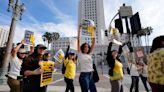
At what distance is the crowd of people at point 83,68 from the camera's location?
2567 millimetres

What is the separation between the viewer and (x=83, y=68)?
501 cm

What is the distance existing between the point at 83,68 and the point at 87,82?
0.39 metres

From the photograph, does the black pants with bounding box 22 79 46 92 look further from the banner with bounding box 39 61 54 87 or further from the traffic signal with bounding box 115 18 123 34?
the traffic signal with bounding box 115 18 123 34

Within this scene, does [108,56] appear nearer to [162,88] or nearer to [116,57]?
[116,57]

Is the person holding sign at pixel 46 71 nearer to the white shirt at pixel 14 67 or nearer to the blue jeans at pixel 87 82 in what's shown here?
the blue jeans at pixel 87 82

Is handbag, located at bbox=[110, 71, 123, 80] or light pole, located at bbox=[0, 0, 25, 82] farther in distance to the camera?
light pole, located at bbox=[0, 0, 25, 82]

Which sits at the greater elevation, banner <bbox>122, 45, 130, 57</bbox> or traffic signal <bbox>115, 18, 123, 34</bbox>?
traffic signal <bbox>115, 18, 123, 34</bbox>

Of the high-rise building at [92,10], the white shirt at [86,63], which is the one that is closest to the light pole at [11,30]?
the white shirt at [86,63]

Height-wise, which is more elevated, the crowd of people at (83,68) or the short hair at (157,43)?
the short hair at (157,43)

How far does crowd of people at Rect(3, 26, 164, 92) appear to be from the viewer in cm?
257

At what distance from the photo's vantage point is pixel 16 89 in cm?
482

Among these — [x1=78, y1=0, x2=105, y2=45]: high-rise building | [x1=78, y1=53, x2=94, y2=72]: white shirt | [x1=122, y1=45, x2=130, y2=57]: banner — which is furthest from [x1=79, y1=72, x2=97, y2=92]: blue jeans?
[x1=78, y1=0, x2=105, y2=45]: high-rise building

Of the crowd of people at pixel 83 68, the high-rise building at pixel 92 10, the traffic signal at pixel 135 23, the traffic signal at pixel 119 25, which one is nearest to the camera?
the crowd of people at pixel 83 68

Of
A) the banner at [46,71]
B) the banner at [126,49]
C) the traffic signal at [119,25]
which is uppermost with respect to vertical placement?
the traffic signal at [119,25]
